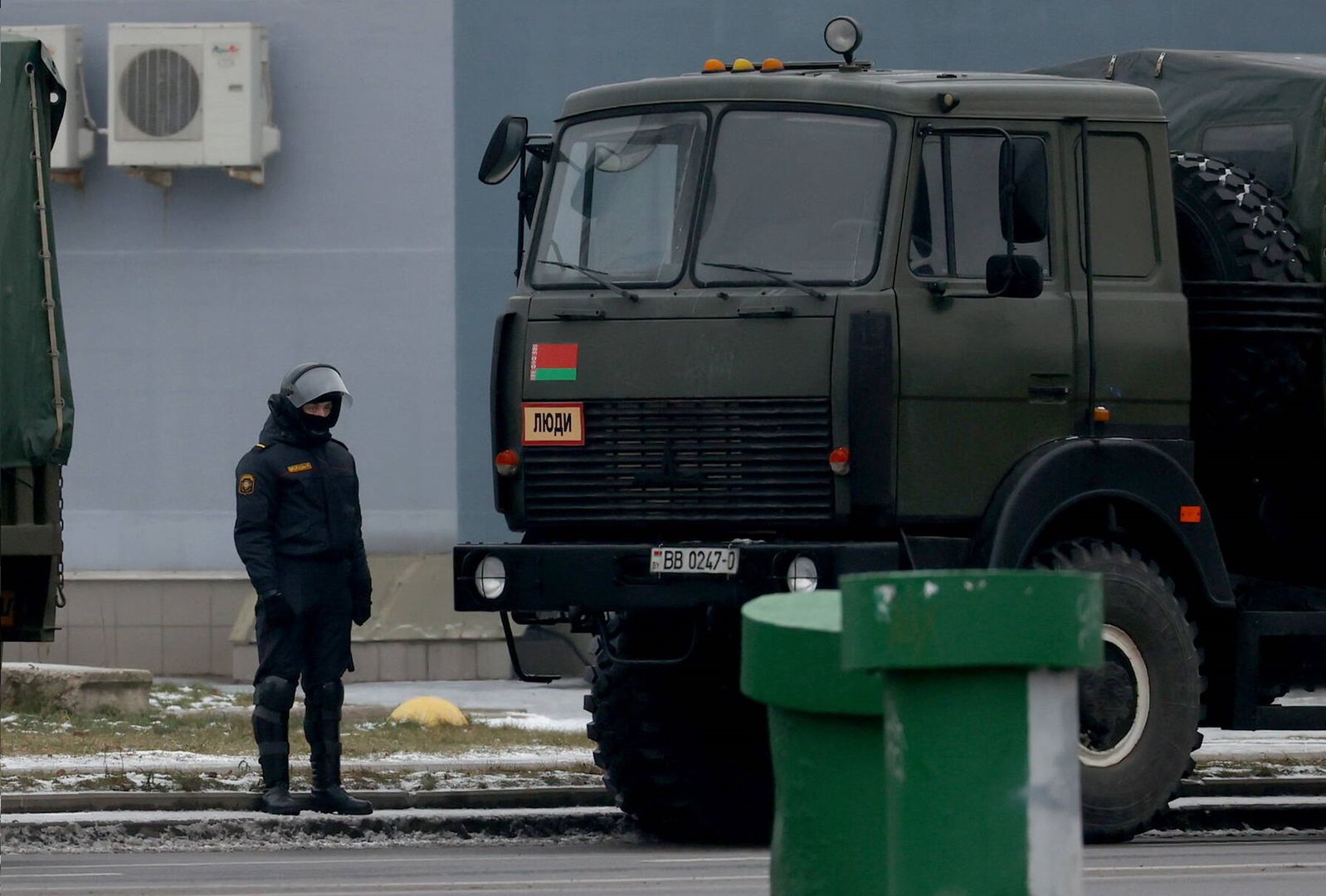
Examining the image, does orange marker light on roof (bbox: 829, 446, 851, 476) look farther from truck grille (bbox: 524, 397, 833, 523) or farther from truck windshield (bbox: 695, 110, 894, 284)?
truck windshield (bbox: 695, 110, 894, 284)

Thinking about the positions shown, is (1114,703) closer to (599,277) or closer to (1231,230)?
(1231,230)

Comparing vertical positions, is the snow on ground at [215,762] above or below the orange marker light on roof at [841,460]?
below

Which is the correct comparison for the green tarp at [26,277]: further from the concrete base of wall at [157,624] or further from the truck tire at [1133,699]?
the concrete base of wall at [157,624]

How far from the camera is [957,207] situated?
912 centimetres

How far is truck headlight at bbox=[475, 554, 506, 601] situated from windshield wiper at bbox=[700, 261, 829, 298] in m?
1.42

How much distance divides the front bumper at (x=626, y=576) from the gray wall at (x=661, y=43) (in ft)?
32.0

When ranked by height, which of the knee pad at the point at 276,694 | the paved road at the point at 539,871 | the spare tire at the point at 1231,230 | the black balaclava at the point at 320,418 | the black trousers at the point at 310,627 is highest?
the spare tire at the point at 1231,230

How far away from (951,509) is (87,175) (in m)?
12.2

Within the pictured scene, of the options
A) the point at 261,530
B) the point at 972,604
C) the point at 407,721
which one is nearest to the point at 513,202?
the point at 407,721

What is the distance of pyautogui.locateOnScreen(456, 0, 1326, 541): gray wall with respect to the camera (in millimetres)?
18969

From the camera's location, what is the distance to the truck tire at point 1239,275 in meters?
9.66

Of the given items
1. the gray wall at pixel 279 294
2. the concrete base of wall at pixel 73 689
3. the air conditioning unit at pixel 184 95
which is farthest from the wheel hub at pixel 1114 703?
the air conditioning unit at pixel 184 95

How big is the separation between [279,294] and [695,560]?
11.1m

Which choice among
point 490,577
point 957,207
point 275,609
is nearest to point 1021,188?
point 957,207
